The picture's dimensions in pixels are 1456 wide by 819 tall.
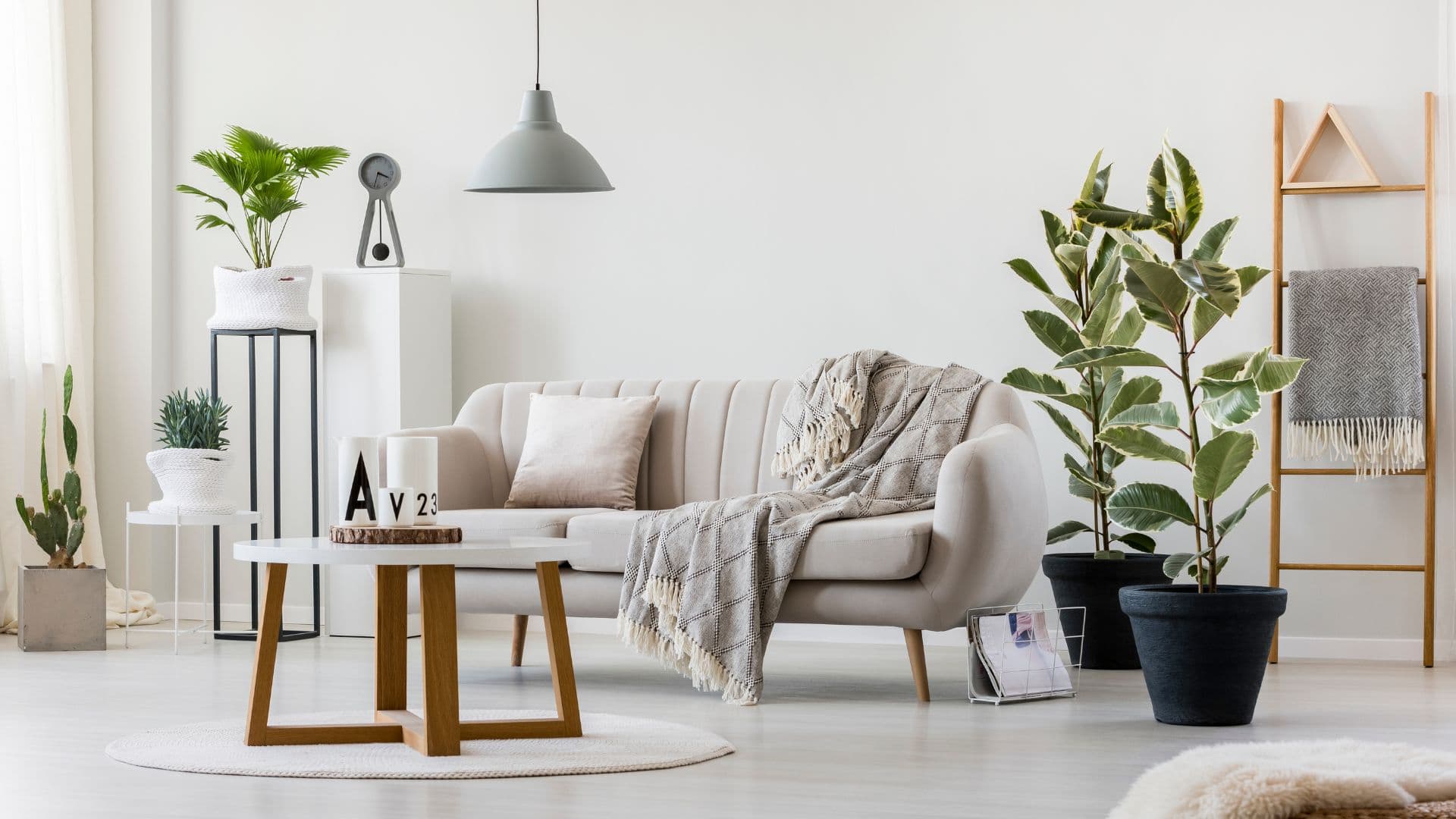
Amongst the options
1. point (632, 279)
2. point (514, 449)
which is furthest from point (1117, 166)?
point (514, 449)

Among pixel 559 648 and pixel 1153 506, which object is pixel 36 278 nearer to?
pixel 559 648

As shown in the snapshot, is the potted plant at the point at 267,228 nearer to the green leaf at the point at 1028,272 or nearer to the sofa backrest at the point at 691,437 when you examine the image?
the sofa backrest at the point at 691,437

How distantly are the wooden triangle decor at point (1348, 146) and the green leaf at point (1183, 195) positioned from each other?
3.84 feet

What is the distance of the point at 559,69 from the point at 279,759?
10.4 ft

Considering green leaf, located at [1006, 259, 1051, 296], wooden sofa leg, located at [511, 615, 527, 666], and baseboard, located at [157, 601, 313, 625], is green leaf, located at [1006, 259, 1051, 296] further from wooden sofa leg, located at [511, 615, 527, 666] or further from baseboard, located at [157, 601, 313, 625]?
baseboard, located at [157, 601, 313, 625]

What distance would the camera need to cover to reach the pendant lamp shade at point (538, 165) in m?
4.68

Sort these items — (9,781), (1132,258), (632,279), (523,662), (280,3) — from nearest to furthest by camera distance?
(9,781) → (1132,258) → (523,662) → (632,279) → (280,3)

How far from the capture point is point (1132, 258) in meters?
3.46

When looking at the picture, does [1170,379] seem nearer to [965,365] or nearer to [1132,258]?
[965,365]

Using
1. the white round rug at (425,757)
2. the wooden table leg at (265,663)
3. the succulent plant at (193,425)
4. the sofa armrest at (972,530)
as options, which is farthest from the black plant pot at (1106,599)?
the succulent plant at (193,425)

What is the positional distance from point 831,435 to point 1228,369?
1.21m

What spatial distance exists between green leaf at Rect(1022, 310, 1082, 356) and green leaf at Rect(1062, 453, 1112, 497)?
1.25ft

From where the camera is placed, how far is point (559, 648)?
333 cm

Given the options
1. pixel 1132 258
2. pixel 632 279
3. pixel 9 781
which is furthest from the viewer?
pixel 632 279
